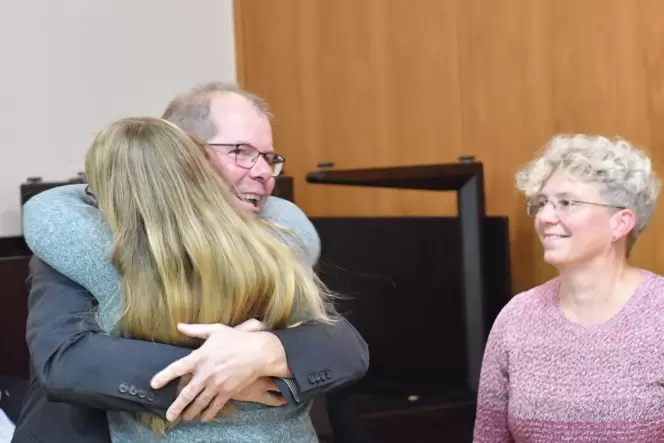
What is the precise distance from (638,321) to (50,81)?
8.16 feet

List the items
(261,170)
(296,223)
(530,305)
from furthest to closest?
1. (530,305)
2. (261,170)
3. (296,223)

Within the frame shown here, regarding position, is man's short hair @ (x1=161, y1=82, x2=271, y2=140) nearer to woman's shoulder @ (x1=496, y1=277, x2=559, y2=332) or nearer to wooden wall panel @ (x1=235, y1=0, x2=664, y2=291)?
woman's shoulder @ (x1=496, y1=277, x2=559, y2=332)

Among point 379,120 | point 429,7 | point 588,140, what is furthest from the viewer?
point 379,120

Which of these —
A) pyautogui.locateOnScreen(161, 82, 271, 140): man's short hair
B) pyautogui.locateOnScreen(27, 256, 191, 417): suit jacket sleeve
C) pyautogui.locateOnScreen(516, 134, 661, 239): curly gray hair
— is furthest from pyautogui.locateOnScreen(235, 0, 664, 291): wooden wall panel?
pyautogui.locateOnScreen(27, 256, 191, 417): suit jacket sleeve

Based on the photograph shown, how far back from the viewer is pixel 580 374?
175 centimetres

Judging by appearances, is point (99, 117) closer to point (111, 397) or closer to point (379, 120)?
point (379, 120)

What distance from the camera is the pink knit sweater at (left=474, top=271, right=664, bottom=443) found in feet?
5.56

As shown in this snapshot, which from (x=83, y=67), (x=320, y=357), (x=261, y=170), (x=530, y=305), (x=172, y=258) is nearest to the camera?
(x=172, y=258)

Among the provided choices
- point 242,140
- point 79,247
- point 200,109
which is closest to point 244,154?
point 242,140

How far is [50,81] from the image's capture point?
131 inches

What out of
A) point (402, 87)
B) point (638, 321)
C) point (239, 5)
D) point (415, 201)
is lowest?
point (638, 321)

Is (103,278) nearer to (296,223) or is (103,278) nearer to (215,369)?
(215,369)

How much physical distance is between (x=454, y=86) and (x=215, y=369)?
1609mm

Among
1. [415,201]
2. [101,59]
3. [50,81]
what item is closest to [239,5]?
[101,59]
